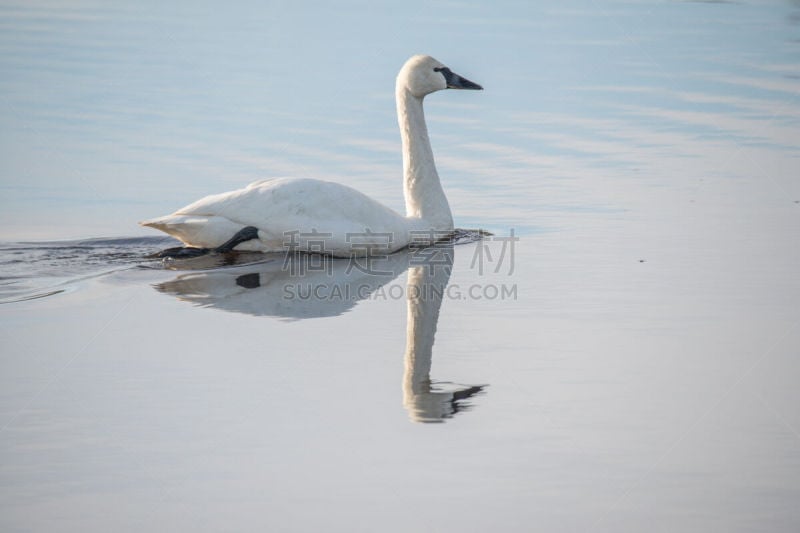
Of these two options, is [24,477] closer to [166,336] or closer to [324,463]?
[324,463]

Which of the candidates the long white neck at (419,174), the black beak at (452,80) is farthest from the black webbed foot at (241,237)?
the black beak at (452,80)

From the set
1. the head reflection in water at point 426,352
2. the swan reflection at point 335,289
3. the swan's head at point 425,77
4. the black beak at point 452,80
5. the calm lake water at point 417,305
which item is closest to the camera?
the calm lake water at point 417,305

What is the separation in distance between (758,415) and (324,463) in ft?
7.64

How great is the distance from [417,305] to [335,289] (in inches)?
32.4

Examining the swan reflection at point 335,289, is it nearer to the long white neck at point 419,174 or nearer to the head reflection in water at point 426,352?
the head reflection in water at point 426,352

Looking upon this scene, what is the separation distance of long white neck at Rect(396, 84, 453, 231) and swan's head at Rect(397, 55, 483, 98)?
0.26 ft

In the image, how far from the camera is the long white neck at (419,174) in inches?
473

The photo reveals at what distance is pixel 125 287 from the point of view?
980 centimetres

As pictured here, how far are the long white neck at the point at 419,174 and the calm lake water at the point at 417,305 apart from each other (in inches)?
18.5

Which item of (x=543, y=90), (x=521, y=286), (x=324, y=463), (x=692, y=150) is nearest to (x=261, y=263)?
(x=521, y=286)

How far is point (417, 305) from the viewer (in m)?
9.23

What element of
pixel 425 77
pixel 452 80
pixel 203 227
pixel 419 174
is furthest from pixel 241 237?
pixel 452 80

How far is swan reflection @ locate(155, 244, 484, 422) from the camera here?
788 centimetres

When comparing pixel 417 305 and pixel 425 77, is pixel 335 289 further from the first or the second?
pixel 425 77
